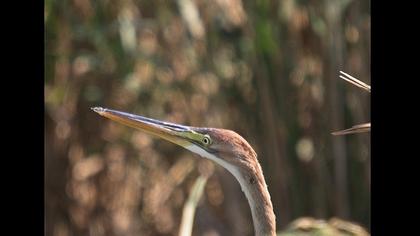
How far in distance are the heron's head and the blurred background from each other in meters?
1.82

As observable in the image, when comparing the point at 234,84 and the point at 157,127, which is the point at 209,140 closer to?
the point at 157,127

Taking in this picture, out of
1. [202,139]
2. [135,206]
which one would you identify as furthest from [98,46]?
[202,139]

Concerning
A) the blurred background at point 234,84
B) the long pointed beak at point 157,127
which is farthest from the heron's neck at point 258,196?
the blurred background at point 234,84

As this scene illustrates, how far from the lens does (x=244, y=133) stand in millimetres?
4234

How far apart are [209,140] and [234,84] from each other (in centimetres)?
200

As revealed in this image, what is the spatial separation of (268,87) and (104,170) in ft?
4.18

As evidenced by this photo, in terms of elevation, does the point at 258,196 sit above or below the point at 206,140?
below

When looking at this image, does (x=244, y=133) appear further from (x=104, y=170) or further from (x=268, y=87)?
(x=104, y=170)

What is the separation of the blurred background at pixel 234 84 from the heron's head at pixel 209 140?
182 centimetres

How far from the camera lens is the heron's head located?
2189mm

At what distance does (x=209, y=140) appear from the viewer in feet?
7.37

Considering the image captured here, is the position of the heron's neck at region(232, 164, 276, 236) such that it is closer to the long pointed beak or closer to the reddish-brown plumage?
the reddish-brown plumage

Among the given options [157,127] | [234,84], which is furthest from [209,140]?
[234,84]
